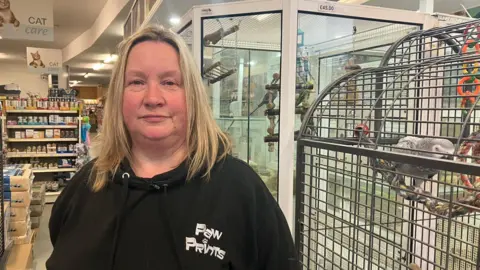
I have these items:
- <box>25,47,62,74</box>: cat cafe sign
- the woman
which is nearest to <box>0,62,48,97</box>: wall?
<box>25,47,62,74</box>: cat cafe sign

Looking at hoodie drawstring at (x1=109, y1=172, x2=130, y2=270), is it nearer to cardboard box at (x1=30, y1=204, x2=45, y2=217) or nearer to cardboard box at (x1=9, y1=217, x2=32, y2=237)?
cardboard box at (x1=9, y1=217, x2=32, y2=237)

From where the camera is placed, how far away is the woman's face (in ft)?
3.43

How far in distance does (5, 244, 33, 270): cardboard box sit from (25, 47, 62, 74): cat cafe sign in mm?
6781

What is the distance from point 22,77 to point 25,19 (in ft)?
34.3

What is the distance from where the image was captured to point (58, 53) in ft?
30.0

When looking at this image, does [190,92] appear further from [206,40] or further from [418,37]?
[206,40]

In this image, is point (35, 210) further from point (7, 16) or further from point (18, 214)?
point (7, 16)

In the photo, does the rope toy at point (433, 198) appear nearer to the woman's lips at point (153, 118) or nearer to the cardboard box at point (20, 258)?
the woman's lips at point (153, 118)

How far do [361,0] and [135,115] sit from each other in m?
2.99

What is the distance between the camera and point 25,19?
5.19m

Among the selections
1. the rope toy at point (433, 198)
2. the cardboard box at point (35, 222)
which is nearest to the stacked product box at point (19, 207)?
Answer: the cardboard box at point (35, 222)

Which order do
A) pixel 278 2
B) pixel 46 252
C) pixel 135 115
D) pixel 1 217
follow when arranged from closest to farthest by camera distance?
pixel 135 115
pixel 278 2
pixel 1 217
pixel 46 252

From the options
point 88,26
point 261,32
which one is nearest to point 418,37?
point 261,32

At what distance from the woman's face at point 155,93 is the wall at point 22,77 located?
14770mm
